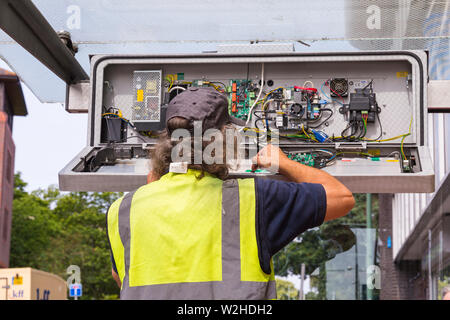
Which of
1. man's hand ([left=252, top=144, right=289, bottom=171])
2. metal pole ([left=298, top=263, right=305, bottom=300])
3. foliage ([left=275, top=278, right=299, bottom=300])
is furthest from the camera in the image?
metal pole ([left=298, top=263, right=305, bottom=300])

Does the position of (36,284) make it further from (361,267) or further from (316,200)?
(316,200)

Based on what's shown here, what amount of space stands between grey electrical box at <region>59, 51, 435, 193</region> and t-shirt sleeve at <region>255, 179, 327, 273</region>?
5.07 ft

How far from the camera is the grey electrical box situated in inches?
161

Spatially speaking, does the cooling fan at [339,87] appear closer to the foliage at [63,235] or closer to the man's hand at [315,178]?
the man's hand at [315,178]

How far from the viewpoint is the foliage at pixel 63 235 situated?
2391 cm

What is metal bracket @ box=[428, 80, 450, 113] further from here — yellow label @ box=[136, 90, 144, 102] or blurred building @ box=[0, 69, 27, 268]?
blurred building @ box=[0, 69, 27, 268]

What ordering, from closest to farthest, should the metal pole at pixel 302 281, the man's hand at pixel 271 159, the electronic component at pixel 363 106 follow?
1. the man's hand at pixel 271 159
2. the electronic component at pixel 363 106
3. the metal pole at pixel 302 281

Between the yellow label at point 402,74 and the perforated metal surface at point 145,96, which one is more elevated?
the yellow label at point 402,74

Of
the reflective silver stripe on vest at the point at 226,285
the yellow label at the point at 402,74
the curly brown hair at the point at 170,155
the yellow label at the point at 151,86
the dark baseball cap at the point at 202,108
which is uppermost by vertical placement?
the yellow label at the point at 402,74

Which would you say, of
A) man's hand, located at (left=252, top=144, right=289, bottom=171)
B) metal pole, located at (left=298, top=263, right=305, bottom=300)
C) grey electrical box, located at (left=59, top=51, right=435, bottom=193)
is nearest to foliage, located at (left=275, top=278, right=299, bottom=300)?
metal pole, located at (left=298, top=263, right=305, bottom=300)

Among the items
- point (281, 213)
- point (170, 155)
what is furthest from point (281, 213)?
point (170, 155)

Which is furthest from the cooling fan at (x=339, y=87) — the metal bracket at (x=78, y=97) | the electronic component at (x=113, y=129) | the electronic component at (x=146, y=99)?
the metal bracket at (x=78, y=97)

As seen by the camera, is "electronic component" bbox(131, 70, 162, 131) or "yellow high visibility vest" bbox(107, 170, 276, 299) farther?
"electronic component" bbox(131, 70, 162, 131)

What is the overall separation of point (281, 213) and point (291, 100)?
2.17 metres
